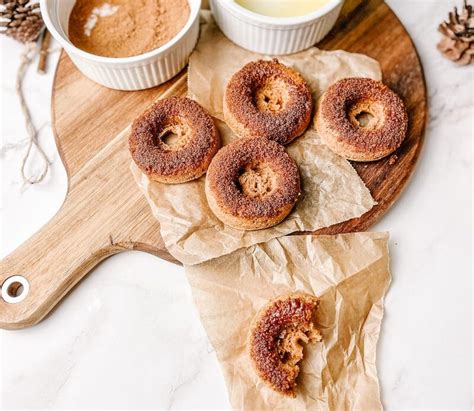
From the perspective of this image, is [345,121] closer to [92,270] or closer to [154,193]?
[154,193]

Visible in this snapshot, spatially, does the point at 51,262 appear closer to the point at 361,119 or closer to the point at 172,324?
the point at 172,324

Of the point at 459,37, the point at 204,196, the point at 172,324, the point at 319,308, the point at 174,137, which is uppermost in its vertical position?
the point at 459,37

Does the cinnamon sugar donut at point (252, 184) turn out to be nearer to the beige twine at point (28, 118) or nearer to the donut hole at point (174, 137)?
the donut hole at point (174, 137)

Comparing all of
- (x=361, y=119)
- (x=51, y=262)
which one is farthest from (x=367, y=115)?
(x=51, y=262)

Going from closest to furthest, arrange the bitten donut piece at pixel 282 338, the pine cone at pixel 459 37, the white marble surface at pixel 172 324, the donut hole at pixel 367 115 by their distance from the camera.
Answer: the bitten donut piece at pixel 282 338
the white marble surface at pixel 172 324
the donut hole at pixel 367 115
the pine cone at pixel 459 37

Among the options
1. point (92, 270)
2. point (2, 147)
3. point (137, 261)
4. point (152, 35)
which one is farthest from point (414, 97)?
point (2, 147)

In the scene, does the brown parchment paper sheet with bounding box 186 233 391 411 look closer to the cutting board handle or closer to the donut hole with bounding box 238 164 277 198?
the donut hole with bounding box 238 164 277 198

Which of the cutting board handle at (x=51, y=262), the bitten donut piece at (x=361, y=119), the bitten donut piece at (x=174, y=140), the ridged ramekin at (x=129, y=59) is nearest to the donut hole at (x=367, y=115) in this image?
the bitten donut piece at (x=361, y=119)
